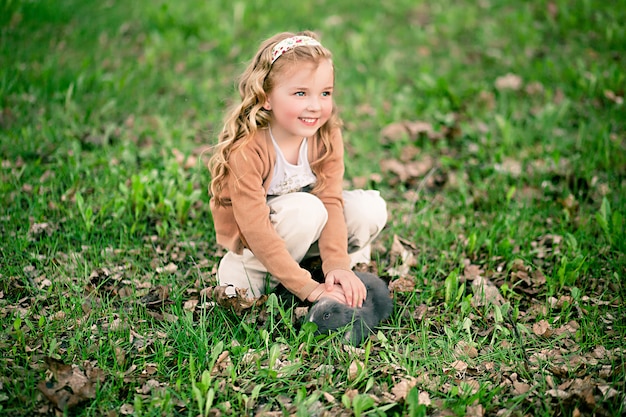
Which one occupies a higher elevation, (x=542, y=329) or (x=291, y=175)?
(x=291, y=175)

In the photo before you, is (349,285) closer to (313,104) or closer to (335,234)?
(335,234)

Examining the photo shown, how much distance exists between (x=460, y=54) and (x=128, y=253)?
150 inches

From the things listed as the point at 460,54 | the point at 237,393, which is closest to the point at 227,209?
the point at 237,393

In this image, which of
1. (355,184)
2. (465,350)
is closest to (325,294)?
(465,350)

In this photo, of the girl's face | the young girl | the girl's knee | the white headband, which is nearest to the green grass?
the young girl

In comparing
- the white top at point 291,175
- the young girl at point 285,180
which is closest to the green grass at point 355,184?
the young girl at point 285,180

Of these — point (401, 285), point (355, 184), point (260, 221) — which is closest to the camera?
point (260, 221)

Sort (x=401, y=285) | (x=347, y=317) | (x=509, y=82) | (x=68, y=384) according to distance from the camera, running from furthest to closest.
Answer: (x=509, y=82) < (x=401, y=285) < (x=347, y=317) < (x=68, y=384)

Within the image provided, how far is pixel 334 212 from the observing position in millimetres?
2980

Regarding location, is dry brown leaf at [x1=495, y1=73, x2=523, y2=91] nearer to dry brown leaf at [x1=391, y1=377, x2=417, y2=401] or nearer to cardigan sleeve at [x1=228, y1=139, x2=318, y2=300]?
cardigan sleeve at [x1=228, y1=139, x2=318, y2=300]

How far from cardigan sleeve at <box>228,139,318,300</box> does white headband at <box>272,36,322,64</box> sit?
0.43m

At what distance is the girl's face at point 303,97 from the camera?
2662mm

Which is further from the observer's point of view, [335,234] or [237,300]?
[335,234]

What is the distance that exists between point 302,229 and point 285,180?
10.7 inches
